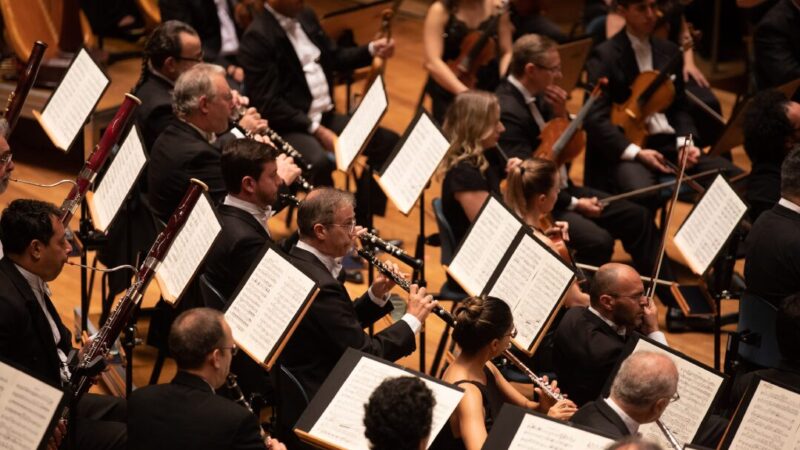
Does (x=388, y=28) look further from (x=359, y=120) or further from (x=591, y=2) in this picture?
(x=591, y=2)

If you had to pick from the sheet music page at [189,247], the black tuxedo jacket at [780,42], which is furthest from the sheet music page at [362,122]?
the black tuxedo jacket at [780,42]

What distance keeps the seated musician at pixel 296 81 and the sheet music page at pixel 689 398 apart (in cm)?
266

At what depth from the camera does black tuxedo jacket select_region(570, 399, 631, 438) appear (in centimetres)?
371

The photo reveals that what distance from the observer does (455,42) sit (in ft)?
23.6

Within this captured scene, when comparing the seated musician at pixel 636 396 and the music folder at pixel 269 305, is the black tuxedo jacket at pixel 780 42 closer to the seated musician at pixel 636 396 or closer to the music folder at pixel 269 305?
the seated musician at pixel 636 396

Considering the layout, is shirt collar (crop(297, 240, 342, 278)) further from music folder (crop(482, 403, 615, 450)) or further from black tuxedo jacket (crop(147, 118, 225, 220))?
music folder (crop(482, 403, 615, 450))

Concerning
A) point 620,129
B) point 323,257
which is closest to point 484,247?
point 323,257

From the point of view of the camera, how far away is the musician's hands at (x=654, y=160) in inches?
254

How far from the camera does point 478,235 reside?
15.4 feet

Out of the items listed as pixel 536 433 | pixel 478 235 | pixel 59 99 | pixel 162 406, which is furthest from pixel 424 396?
pixel 59 99

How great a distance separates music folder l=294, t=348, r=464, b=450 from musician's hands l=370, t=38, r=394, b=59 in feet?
11.4

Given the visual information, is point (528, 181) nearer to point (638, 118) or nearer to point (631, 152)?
point (631, 152)

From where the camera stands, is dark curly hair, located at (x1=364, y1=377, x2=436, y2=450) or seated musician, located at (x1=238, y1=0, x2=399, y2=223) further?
seated musician, located at (x1=238, y1=0, x2=399, y2=223)

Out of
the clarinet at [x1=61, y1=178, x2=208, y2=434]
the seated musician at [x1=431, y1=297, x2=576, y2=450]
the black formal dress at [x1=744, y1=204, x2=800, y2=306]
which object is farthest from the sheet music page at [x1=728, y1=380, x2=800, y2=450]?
the clarinet at [x1=61, y1=178, x2=208, y2=434]
